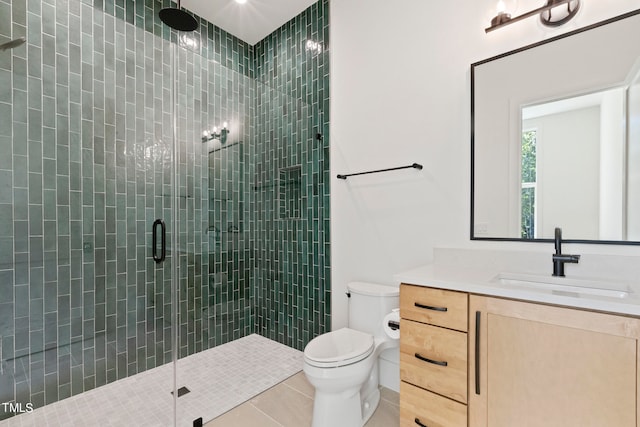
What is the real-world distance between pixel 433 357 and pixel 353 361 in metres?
0.41

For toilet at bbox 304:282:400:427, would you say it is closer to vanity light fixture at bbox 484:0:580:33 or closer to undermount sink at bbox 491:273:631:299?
undermount sink at bbox 491:273:631:299

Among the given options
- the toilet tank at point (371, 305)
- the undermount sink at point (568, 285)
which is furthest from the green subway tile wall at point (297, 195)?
the undermount sink at point (568, 285)

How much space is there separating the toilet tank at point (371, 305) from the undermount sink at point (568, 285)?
62 centimetres

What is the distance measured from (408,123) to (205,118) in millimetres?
1397

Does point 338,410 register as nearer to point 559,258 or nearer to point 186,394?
point 186,394

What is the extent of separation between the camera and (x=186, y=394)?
1830 mm

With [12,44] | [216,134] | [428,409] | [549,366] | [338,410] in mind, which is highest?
[12,44]

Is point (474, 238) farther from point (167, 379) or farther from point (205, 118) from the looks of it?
point (167, 379)

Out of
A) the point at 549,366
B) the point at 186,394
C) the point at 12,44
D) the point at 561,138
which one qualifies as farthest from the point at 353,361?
the point at 12,44

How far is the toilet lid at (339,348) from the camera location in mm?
1434

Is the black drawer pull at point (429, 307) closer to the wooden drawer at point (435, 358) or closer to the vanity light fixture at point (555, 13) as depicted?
the wooden drawer at point (435, 358)

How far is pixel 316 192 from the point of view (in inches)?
92.8

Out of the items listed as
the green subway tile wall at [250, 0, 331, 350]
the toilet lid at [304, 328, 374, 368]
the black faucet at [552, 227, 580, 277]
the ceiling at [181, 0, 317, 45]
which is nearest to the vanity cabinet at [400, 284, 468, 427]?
the toilet lid at [304, 328, 374, 368]

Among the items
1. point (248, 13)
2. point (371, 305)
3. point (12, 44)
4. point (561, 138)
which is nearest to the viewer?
point (561, 138)
